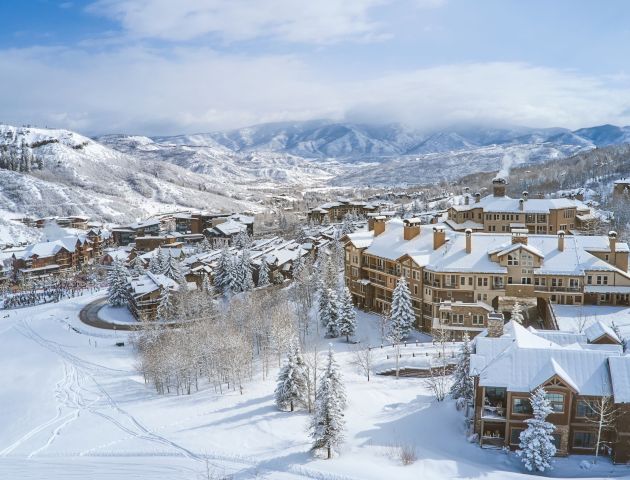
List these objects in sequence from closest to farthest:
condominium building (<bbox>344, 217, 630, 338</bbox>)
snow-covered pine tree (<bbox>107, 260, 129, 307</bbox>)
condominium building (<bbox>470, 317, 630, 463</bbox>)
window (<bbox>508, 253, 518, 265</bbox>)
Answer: condominium building (<bbox>470, 317, 630, 463</bbox>)
condominium building (<bbox>344, 217, 630, 338</bbox>)
window (<bbox>508, 253, 518, 265</bbox>)
snow-covered pine tree (<bbox>107, 260, 129, 307</bbox>)

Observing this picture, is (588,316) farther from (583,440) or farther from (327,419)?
(327,419)

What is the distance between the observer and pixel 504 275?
5094 cm

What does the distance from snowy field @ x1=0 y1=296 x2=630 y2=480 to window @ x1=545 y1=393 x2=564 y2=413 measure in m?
2.77

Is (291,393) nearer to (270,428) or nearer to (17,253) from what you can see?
(270,428)

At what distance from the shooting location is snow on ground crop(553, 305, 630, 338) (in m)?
44.3

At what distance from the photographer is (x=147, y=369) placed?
46500 millimetres

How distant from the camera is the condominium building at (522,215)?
82.6m

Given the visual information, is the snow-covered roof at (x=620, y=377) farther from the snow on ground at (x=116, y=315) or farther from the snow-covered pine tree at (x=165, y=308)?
the snow on ground at (x=116, y=315)

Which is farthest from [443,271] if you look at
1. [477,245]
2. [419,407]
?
[419,407]

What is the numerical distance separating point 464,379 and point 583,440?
7596 mm

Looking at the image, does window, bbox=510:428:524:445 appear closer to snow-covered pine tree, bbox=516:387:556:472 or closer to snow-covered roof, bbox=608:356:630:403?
snow-covered pine tree, bbox=516:387:556:472

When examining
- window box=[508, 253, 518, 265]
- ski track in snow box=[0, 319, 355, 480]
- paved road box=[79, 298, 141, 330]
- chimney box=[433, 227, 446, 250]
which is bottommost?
paved road box=[79, 298, 141, 330]

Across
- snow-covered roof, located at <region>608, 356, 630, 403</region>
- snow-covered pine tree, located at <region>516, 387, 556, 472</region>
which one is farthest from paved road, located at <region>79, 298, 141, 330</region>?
snow-covered roof, located at <region>608, 356, 630, 403</region>

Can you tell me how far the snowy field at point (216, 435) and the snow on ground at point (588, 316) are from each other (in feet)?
49.6
